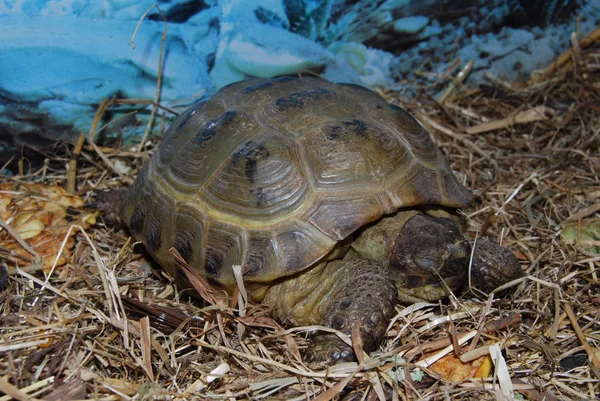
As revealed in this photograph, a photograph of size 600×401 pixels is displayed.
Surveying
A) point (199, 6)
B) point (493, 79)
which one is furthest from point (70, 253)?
point (493, 79)

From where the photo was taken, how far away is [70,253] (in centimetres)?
346

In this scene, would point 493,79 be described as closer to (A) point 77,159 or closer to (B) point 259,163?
(B) point 259,163

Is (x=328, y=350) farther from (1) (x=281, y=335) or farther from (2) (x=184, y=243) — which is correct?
(2) (x=184, y=243)

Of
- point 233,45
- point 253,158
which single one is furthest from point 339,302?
point 233,45

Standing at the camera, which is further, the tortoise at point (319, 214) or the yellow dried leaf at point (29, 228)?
the yellow dried leaf at point (29, 228)

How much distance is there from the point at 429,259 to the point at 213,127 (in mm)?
1525

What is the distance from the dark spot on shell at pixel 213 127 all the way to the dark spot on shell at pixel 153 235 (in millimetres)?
571

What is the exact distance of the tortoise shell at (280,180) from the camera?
278 centimetres

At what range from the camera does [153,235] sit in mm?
3242

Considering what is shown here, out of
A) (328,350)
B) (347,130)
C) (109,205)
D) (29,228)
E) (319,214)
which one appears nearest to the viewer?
(328,350)

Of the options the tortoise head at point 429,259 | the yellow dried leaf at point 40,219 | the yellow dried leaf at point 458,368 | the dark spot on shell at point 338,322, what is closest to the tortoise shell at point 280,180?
the tortoise head at point 429,259

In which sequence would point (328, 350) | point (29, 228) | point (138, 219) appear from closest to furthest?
point (328, 350) → point (138, 219) → point (29, 228)

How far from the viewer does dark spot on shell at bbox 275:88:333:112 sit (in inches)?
124

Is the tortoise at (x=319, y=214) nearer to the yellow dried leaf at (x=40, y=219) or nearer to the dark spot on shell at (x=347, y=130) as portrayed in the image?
the dark spot on shell at (x=347, y=130)
